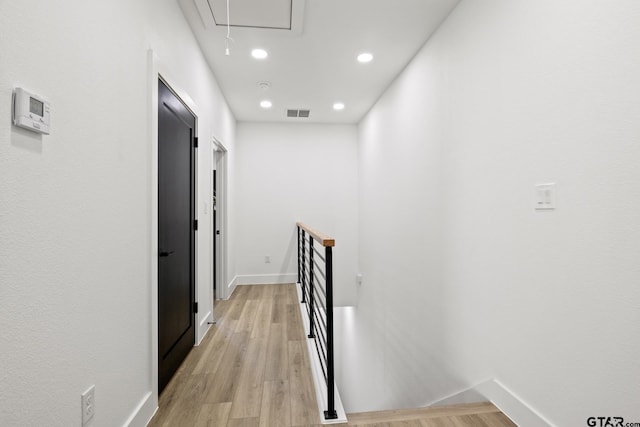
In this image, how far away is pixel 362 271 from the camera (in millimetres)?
5270

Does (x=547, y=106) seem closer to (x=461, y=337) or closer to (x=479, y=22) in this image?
(x=479, y=22)

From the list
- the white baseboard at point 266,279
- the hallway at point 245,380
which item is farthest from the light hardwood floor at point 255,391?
the white baseboard at point 266,279

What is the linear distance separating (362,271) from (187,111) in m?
3.75

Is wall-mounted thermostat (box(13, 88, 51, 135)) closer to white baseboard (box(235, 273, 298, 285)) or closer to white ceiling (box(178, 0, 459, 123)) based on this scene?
white ceiling (box(178, 0, 459, 123))

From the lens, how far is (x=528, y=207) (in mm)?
1683

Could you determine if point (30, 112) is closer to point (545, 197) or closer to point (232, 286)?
point (545, 197)

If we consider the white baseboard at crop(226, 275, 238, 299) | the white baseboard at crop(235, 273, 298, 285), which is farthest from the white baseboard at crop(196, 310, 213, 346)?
the white baseboard at crop(235, 273, 298, 285)

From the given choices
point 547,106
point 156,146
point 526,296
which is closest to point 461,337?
point 526,296

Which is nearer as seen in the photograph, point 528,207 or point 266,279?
point 528,207

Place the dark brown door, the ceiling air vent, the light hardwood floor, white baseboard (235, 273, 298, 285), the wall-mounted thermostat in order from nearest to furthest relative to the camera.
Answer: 1. the wall-mounted thermostat
2. the light hardwood floor
3. the dark brown door
4. the ceiling air vent
5. white baseboard (235, 273, 298, 285)

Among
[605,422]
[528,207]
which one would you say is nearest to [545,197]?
[528,207]

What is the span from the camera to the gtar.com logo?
1.27 meters

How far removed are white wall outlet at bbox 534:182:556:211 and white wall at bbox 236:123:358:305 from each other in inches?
156

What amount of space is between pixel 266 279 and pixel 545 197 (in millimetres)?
4391
